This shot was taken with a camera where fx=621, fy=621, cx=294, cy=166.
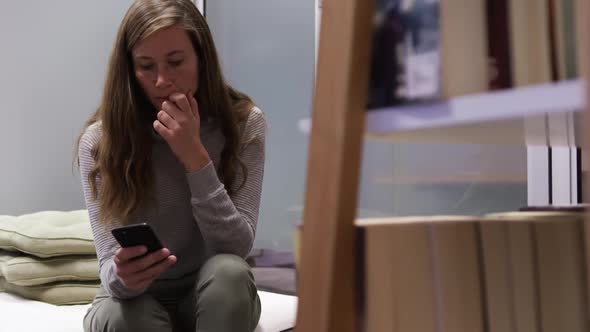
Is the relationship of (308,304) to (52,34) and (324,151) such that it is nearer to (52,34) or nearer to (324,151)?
(324,151)

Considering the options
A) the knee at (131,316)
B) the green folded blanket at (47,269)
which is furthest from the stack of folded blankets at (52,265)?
the knee at (131,316)

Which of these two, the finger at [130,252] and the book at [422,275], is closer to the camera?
the book at [422,275]

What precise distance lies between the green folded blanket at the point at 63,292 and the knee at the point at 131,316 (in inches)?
18.9

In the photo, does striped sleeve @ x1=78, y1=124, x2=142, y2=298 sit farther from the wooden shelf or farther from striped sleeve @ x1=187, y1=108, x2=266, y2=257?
the wooden shelf

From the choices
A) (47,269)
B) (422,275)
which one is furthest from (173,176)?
(422,275)

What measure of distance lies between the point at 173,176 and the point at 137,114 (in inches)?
5.8

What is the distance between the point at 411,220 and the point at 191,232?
74 cm

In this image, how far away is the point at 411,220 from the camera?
2.05 feet

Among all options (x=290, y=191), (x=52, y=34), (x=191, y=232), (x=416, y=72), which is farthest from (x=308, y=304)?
(x=52, y=34)

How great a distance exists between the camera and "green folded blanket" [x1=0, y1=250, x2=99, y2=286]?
1581mm

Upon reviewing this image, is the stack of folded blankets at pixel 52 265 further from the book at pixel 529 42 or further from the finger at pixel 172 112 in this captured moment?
the book at pixel 529 42

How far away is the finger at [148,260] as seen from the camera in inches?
40.6

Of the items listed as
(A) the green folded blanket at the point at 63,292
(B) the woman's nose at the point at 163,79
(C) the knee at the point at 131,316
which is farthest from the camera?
(A) the green folded blanket at the point at 63,292

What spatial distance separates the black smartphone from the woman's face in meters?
0.33
